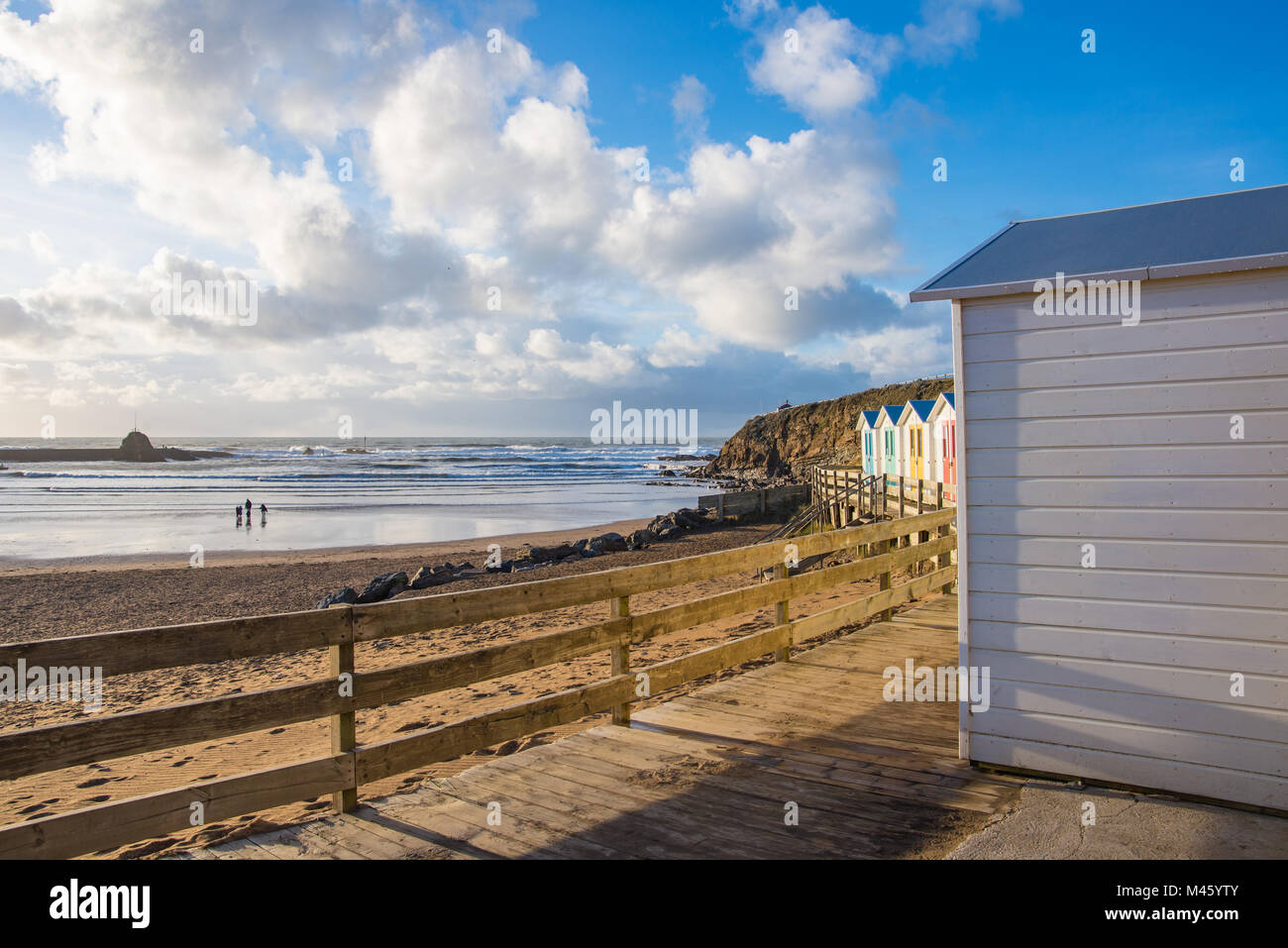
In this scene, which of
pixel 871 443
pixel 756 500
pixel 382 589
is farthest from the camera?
pixel 871 443

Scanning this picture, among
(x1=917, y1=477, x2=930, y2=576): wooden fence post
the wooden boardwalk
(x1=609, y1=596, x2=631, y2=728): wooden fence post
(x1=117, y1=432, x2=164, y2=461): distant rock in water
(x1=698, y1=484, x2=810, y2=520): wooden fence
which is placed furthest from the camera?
(x1=117, y1=432, x2=164, y2=461): distant rock in water

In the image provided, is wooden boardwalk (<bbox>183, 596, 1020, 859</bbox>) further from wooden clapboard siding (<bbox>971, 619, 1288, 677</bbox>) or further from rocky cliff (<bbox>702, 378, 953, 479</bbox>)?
rocky cliff (<bbox>702, 378, 953, 479</bbox>)

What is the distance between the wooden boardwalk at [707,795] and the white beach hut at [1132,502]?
608 millimetres

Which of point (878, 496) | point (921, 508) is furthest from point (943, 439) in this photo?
point (921, 508)

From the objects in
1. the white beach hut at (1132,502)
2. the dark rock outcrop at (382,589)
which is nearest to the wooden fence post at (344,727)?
the white beach hut at (1132,502)

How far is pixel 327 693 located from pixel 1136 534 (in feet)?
14.0

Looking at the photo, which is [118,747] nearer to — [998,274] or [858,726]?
[858,726]

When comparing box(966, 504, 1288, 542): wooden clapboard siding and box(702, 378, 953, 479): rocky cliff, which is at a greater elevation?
box(702, 378, 953, 479): rocky cliff

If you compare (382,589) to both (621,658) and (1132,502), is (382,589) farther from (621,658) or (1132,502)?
(1132,502)

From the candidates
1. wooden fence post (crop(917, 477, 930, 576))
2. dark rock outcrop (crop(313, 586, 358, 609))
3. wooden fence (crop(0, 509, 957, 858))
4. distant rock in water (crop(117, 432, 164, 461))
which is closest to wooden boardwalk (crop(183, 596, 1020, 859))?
wooden fence (crop(0, 509, 957, 858))

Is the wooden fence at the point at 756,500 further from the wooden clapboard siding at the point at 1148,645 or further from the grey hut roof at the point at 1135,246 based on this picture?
the wooden clapboard siding at the point at 1148,645

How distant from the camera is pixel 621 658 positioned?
5.29 m

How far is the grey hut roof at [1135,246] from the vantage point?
397 cm

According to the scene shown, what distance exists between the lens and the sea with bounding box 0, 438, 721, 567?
84.5 feet
